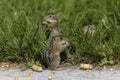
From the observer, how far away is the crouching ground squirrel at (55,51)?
671 cm

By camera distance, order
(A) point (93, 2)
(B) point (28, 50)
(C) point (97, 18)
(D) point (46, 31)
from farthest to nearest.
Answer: (A) point (93, 2)
(C) point (97, 18)
(D) point (46, 31)
(B) point (28, 50)

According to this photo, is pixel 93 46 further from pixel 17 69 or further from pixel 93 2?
pixel 93 2

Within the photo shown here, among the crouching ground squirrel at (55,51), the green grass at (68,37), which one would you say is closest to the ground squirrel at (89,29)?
the green grass at (68,37)

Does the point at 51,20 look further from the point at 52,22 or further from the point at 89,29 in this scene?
the point at 89,29

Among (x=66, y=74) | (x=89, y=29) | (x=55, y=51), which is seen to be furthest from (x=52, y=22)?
(x=66, y=74)

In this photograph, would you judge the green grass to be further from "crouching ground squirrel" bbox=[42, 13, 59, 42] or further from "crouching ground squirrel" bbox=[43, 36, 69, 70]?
"crouching ground squirrel" bbox=[43, 36, 69, 70]

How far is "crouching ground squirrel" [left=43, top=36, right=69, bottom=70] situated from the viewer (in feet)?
22.0

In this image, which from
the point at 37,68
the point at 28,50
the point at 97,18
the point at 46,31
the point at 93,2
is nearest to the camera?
the point at 37,68

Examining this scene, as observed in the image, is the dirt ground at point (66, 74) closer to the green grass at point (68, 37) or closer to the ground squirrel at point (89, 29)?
the green grass at point (68, 37)

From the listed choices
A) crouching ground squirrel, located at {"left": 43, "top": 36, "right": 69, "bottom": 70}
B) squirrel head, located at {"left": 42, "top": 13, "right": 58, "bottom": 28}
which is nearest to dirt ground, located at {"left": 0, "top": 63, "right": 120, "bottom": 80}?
crouching ground squirrel, located at {"left": 43, "top": 36, "right": 69, "bottom": 70}

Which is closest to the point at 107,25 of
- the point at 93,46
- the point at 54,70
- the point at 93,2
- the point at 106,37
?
the point at 106,37

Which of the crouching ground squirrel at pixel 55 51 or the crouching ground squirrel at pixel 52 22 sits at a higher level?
the crouching ground squirrel at pixel 52 22

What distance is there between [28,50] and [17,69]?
1.25ft

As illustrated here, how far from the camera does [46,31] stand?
24.7 feet
